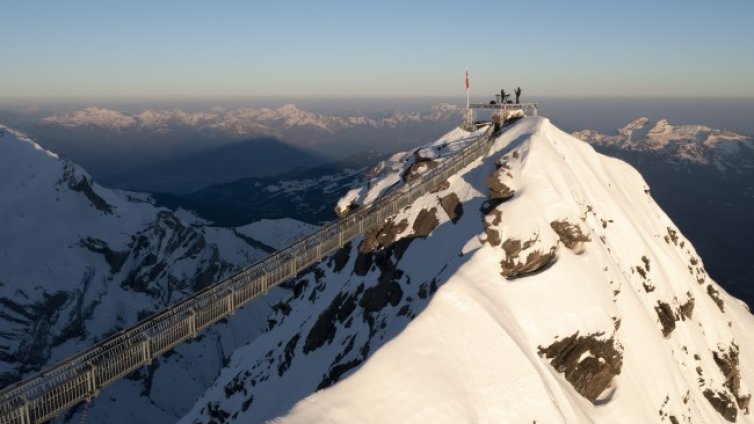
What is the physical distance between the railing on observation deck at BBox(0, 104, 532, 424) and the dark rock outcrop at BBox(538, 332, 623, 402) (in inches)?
790

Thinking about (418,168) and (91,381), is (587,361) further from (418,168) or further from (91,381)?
(418,168)

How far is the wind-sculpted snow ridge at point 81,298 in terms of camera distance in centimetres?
14000

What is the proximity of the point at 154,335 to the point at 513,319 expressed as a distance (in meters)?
23.2

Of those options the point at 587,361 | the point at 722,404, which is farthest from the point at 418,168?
the point at 722,404

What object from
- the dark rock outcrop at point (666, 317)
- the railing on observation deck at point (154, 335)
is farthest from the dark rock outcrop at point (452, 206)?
the dark rock outcrop at point (666, 317)

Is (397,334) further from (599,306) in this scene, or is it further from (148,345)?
(599,306)

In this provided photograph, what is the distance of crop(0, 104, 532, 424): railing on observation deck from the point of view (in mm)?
25594

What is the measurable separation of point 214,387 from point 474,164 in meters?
46.9

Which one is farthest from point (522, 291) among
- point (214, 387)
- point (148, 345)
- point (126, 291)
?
point (126, 291)

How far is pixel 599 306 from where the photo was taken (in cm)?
3875

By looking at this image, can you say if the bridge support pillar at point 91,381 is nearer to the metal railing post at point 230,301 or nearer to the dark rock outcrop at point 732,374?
the metal railing post at point 230,301

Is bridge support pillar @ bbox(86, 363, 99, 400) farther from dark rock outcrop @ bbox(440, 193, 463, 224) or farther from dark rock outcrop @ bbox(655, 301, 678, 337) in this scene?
dark rock outcrop @ bbox(655, 301, 678, 337)

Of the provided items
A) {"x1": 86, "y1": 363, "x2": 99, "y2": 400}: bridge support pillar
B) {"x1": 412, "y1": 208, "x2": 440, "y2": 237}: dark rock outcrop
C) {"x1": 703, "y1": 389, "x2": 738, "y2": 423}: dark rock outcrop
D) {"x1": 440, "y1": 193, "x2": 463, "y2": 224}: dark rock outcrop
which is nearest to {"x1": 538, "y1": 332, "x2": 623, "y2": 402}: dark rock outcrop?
{"x1": 440, "y1": 193, "x2": 463, "y2": 224}: dark rock outcrop

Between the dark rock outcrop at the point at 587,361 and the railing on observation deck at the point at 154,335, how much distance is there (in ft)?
65.9
